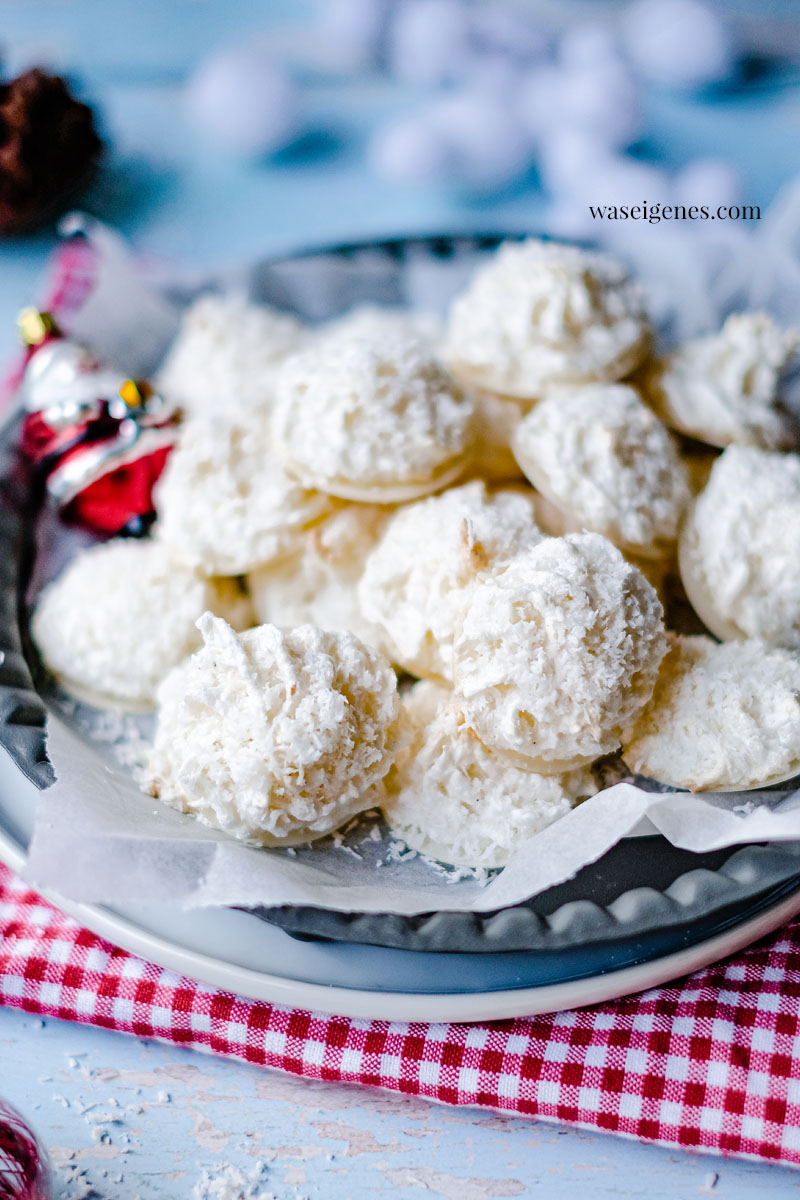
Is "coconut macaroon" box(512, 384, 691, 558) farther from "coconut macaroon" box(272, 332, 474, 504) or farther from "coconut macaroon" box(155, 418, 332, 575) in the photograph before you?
"coconut macaroon" box(155, 418, 332, 575)

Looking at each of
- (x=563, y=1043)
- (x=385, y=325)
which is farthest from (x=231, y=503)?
(x=563, y=1043)

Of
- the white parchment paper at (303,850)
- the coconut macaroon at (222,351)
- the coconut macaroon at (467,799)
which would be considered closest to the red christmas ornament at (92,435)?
the coconut macaroon at (222,351)

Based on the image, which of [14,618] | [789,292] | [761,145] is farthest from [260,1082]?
[761,145]

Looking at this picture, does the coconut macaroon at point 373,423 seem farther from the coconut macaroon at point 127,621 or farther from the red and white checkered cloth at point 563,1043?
the red and white checkered cloth at point 563,1043

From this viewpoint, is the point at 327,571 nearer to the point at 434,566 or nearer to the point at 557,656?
the point at 434,566

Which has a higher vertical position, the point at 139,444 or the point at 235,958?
the point at 139,444

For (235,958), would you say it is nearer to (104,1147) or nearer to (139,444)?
(104,1147)

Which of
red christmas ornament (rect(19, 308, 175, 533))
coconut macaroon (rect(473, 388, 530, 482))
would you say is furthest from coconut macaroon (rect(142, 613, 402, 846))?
red christmas ornament (rect(19, 308, 175, 533))
